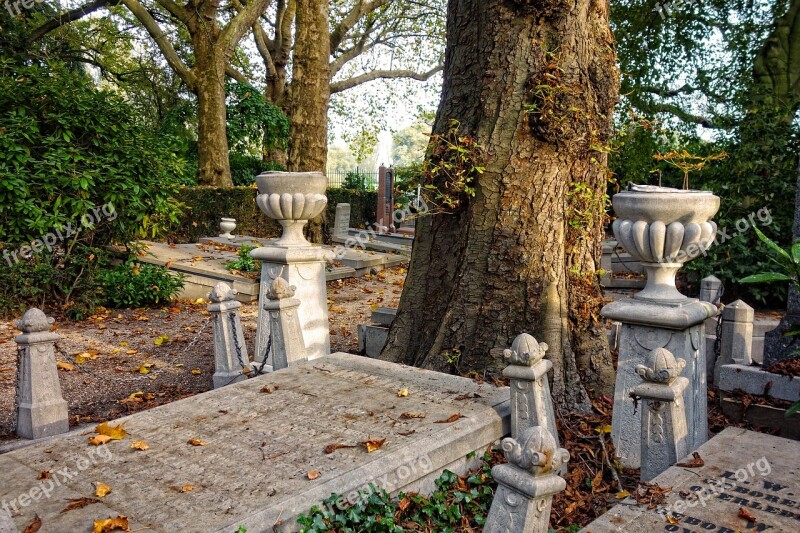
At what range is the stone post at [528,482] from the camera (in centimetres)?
262

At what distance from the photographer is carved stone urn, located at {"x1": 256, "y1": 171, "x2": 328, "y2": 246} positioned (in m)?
6.43

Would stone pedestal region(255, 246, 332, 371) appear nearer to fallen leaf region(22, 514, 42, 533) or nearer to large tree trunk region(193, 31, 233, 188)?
fallen leaf region(22, 514, 42, 533)

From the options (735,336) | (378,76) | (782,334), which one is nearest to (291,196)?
(735,336)

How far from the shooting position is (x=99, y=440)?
4016 millimetres

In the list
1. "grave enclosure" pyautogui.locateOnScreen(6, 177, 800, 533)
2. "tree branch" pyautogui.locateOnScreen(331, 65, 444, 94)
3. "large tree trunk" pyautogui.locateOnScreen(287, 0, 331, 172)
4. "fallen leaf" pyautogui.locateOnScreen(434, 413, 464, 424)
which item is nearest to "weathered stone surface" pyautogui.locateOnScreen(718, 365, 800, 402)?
"grave enclosure" pyautogui.locateOnScreen(6, 177, 800, 533)

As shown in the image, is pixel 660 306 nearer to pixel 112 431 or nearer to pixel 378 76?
pixel 112 431

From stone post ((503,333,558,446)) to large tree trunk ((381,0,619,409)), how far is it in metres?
1.08

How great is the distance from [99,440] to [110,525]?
3.69 feet

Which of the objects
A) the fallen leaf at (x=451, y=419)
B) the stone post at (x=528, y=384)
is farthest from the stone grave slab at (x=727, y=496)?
the fallen leaf at (x=451, y=419)

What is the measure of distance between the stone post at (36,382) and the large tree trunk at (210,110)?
43.3 ft

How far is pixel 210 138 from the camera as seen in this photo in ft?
58.3

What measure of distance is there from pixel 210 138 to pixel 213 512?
15789 mm

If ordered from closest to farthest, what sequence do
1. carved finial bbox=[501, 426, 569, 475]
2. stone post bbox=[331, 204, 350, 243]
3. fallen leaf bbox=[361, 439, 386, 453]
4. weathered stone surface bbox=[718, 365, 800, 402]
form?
carved finial bbox=[501, 426, 569, 475] → fallen leaf bbox=[361, 439, 386, 453] → weathered stone surface bbox=[718, 365, 800, 402] → stone post bbox=[331, 204, 350, 243]

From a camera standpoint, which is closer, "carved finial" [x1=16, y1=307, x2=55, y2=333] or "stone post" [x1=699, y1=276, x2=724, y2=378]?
"carved finial" [x1=16, y1=307, x2=55, y2=333]
